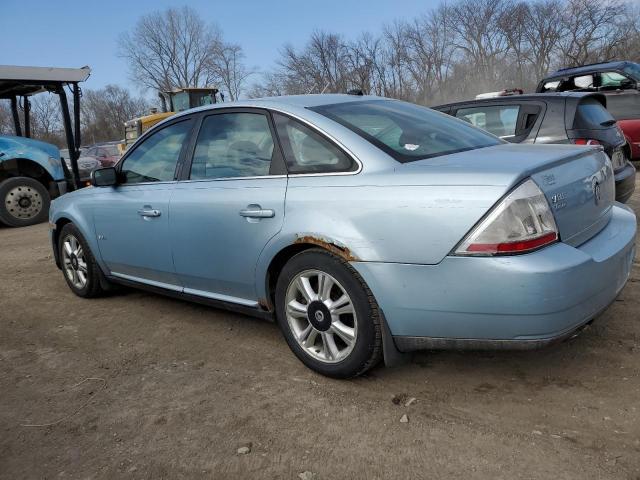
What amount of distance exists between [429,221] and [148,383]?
1.83 m

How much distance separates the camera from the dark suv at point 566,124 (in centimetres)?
528

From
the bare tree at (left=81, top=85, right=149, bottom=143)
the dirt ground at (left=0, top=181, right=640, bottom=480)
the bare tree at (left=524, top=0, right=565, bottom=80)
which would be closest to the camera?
the dirt ground at (left=0, top=181, right=640, bottom=480)

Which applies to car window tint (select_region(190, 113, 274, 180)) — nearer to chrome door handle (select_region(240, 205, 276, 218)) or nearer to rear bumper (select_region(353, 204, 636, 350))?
chrome door handle (select_region(240, 205, 276, 218))

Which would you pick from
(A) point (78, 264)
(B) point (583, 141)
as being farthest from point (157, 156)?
(B) point (583, 141)

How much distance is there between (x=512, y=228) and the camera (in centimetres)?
229

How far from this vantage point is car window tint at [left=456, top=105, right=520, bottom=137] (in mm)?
5816

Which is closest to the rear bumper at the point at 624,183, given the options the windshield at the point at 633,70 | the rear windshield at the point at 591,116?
the rear windshield at the point at 591,116

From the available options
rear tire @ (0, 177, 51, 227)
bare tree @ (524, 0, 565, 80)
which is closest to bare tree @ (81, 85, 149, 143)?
bare tree @ (524, 0, 565, 80)

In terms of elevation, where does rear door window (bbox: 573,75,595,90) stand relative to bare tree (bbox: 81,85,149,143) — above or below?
below

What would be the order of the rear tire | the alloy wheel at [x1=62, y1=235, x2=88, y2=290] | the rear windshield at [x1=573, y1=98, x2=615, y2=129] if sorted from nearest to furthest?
the alloy wheel at [x1=62, y1=235, x2=88, y2=290] < the rear windshield at [x1=573, y1=98, x2=615, y2=129] < the rear tire

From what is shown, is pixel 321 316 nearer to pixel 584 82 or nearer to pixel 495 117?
pixel 495 117

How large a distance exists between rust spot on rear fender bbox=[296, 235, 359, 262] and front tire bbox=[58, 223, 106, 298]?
2536 mm

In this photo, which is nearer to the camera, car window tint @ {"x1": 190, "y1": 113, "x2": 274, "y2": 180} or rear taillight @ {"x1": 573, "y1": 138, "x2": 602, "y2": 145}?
car window tint @ {"x1": 190, "y1": 113, "x2": 274, "y2": 180}

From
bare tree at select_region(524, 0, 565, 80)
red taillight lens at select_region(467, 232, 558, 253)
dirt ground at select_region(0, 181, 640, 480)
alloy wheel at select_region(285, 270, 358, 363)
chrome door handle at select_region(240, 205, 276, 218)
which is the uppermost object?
bare tree at select_region(524, 0, 565, 80)
